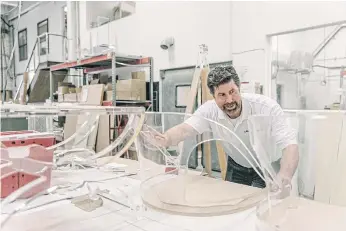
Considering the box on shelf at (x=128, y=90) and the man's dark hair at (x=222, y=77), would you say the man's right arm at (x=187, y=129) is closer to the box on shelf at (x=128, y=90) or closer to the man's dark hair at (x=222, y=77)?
the man's dark hair at (x=222, y=77)

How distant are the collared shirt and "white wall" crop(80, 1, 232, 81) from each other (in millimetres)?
1985

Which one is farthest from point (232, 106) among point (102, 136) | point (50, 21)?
point (50, 21)

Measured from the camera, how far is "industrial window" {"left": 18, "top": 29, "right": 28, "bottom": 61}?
8.30 metres

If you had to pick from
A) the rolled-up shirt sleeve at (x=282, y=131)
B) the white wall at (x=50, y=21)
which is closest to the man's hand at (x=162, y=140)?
the rolled-up shirt sleeve at (x=282, y=131)

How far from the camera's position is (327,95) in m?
3.13

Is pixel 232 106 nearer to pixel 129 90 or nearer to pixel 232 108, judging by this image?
pixel 232 108

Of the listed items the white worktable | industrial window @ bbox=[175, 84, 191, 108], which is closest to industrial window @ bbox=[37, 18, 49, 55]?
industrial window @ bbox=[175, 84, 191, 108]

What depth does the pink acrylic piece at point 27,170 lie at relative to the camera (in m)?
1.09

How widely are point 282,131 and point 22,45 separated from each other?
28.9 ft

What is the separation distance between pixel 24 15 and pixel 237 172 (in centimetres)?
837

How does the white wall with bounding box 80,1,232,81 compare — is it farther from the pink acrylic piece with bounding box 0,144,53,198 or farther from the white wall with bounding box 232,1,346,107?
the pink acrylic piece with bounding box 0,144,53,198

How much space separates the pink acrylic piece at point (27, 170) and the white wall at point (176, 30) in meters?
2.62

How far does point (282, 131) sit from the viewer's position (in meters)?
1.22

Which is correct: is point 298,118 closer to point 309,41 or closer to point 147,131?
point 147,131
